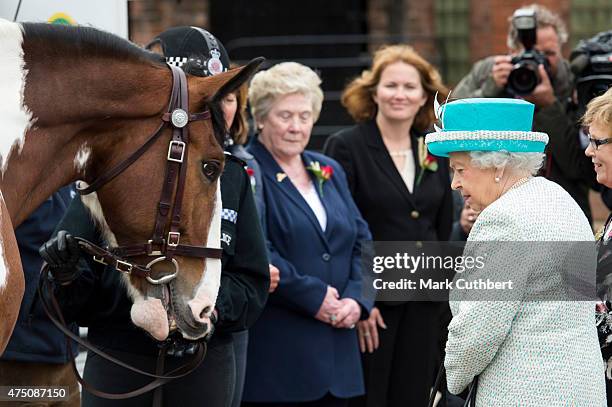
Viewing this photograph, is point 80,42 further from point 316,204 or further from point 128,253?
point 316,204

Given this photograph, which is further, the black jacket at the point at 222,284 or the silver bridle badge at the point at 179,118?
the black jacket at the point at 222,284

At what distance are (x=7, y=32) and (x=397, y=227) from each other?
304cm

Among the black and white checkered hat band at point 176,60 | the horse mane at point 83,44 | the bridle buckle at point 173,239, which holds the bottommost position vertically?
the bridle buckle at point 173,239

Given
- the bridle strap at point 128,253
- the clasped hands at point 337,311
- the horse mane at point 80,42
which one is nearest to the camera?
the horse mane at point 80,42

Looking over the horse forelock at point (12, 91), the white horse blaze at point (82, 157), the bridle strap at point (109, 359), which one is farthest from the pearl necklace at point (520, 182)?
the horse forelock at point (12, 91)

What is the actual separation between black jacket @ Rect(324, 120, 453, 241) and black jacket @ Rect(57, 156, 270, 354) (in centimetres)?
175

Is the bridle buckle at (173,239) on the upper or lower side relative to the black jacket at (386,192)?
A: lower

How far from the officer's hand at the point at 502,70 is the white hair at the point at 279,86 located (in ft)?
3.76

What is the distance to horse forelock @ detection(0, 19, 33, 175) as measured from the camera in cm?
307

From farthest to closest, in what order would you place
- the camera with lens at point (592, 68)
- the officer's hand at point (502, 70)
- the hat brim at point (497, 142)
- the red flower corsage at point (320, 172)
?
the officer's hand at point (502, 70), the camera with lens at point (592, 68), the red flower corsage at point (320, 172), the hat brim at point (497, 142)

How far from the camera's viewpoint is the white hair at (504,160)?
332cm

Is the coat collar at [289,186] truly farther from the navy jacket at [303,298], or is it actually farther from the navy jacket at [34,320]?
the navy jacket at [34,320]

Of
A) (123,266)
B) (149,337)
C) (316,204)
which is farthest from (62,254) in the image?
(316,204)

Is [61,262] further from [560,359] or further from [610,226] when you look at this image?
[610,226]
